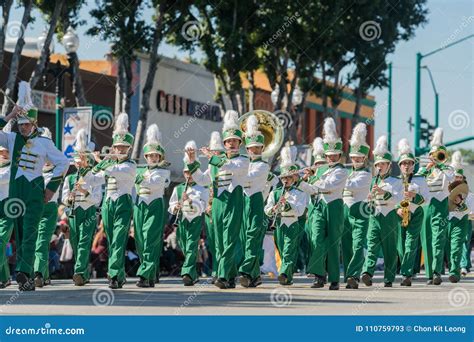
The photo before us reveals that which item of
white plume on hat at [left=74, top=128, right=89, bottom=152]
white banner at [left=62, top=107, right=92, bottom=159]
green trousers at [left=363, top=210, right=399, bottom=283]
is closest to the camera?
green trousers at [left=363, top=210, right=399, bottom=283]

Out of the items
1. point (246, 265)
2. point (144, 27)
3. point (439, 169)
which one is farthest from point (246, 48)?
point (246, 265)

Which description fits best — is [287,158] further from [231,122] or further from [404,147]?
[231,122]

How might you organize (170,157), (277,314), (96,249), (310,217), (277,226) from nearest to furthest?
(277,314)
(310,217)
(277,226)
(96,249)
(170,157)

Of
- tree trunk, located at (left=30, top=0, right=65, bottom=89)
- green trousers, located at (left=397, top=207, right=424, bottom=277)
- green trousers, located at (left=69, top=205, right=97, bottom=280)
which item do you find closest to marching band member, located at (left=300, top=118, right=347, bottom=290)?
green trousers, located at (left=397, top=207, right=424, bottom=277)

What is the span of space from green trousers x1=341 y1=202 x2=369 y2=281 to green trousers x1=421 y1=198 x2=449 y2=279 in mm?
2023

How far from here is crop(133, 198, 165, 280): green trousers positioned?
60.2ft

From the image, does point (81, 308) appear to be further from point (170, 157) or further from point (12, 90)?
point (170, 157)

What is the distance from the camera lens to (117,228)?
58.6 ft

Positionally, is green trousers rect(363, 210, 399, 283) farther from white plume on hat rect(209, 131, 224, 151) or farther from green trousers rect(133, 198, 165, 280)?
green trousers rect(133, 198, 165, 280)

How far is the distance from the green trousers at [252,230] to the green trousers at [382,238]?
1.75 m

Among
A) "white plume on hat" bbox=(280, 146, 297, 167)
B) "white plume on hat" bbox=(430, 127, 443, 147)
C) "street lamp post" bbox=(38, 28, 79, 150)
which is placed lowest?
"white plume on hat" bbox=(280, 146, 297, 167)

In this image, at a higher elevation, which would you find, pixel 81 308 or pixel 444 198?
pixel 444 198
